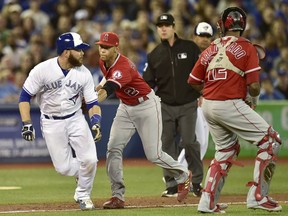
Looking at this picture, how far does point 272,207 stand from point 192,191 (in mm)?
2988

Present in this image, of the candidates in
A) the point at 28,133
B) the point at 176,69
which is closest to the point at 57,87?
the point at 28,133

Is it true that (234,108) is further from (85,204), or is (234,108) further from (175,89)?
(175,89)

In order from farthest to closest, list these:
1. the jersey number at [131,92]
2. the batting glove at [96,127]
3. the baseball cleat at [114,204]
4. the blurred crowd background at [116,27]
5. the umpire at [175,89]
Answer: the blurred crowd background at [116,27] → the umpire at [175,89] → the jersey number at [131,92] → the baseball cleat at [114,204] → the batting glove at [96,127]

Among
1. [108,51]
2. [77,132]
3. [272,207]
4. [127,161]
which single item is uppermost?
[108,51]

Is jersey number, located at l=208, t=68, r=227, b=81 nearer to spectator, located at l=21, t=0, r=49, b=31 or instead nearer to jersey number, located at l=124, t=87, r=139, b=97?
jersey number, located at l=124, t=87, r=139, b=97

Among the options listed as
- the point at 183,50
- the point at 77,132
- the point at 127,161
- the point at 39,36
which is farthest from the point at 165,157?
the point at 39,36

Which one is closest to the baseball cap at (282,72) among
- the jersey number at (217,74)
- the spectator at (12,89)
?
the spectator at (12,89)

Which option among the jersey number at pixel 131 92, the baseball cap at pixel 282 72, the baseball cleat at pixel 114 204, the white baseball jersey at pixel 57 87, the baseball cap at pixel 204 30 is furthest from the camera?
the baseball cap at pixel 282 72

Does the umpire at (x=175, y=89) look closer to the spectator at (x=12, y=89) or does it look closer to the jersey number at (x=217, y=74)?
the jersey number at (x=217, y=74)

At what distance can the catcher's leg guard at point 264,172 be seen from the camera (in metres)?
9.64

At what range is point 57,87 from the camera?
10.5 metres

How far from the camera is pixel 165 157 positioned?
11.1m

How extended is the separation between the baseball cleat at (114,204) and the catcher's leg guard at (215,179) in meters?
1.36

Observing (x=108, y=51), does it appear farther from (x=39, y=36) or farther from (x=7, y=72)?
(x=39, y=36)
